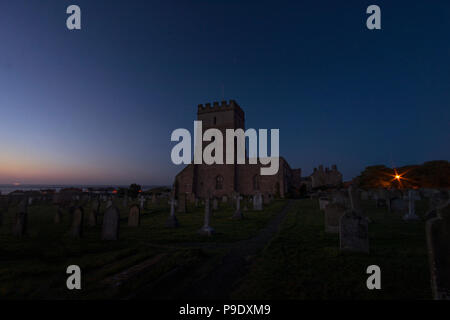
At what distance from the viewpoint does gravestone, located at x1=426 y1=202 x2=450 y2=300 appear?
2.90 meters

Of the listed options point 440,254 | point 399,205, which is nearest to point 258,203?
point 399,205

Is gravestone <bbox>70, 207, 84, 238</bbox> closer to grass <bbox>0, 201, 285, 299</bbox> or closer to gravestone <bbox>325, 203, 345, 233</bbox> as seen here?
grass <bbox>0, 201, 285, 299</bbox>

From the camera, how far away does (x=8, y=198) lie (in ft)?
64.5

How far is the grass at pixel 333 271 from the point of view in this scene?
3.20 m

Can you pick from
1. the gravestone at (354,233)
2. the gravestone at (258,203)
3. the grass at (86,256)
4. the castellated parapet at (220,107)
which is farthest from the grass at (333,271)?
the castellated parapet at (220,107)

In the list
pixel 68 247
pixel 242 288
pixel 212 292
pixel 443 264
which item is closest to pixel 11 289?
pixel 68 247

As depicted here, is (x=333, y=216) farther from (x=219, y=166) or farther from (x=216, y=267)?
(x=219, y=166)

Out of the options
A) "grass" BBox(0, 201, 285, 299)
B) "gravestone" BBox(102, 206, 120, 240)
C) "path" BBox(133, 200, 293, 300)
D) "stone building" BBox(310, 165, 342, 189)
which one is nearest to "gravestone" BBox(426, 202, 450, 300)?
"path" BBox(133, 200, 293, 300)

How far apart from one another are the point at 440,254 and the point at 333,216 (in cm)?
503

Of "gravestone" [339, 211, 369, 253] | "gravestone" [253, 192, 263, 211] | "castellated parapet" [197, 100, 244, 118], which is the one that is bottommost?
"gravestone" [253, 192, 263, 211]

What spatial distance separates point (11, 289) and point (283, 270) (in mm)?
4742

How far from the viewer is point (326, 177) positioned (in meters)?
53.2

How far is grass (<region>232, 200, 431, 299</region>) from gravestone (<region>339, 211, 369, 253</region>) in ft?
0.71
